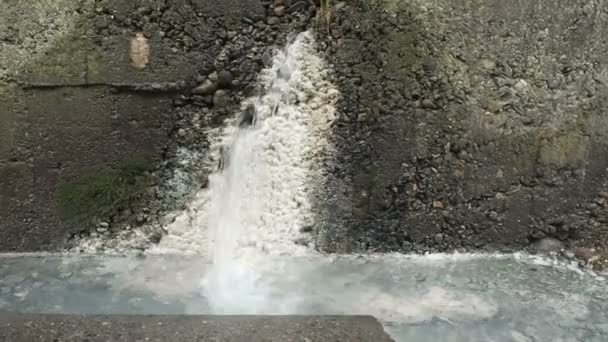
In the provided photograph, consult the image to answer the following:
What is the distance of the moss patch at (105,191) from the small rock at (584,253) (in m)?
1.82

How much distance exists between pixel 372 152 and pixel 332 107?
0.25m

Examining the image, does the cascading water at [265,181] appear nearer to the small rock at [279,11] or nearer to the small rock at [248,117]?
the small rock at [248,117]

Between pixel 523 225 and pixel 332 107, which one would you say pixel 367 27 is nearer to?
pixel 332 107

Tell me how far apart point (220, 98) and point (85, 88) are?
545mm

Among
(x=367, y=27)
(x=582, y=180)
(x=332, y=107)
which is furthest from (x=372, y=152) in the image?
(x=582, y=180)

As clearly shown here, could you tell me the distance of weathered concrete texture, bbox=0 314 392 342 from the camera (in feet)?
5.84

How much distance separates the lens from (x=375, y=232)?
9.16 feet

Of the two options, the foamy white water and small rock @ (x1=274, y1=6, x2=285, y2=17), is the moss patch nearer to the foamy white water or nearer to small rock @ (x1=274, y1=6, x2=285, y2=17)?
the foamy white water

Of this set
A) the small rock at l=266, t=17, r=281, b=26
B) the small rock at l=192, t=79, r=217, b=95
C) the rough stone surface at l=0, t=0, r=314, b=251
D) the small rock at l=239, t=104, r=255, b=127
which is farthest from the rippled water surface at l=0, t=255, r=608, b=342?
the small rock at l=266, t=17, r=281, b=26

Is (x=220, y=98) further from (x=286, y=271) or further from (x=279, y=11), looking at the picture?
(x=286, y=271)

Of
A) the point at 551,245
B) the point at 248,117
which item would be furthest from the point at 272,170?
the point at 551,245

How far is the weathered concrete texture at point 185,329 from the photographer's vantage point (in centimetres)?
178

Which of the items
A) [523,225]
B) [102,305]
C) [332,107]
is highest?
[332,107]

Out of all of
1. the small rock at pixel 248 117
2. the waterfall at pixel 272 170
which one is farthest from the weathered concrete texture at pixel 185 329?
the small rock at pixel 248 117
